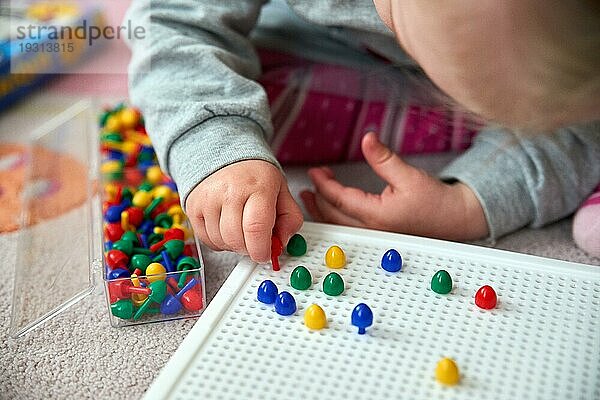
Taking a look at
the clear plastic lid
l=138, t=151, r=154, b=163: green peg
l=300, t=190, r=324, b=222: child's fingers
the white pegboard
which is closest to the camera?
the white pegboard

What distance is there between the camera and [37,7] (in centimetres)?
138

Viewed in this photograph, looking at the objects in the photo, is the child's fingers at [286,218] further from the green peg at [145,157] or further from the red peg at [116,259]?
the green peg at [145,157]

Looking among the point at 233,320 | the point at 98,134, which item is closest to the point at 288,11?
the point at 98,134

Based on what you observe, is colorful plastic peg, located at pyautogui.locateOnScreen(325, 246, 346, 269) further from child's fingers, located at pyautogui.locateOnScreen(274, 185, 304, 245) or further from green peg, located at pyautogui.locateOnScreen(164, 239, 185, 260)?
green peg, located at pyautogui.locateOnScreen(164, 239, 185, 260)

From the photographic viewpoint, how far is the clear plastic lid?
2.59 ft

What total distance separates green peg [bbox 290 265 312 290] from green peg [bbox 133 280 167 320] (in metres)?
0.13

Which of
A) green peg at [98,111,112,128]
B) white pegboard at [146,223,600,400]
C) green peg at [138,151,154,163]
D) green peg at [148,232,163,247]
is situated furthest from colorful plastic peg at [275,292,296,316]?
green peg at [98,111,112,128]

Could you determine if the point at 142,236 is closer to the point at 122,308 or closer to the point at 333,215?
the point at 122,308

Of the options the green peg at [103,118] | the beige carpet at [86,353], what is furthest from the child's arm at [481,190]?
the green peg at [103,118]

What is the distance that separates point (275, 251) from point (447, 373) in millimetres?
219

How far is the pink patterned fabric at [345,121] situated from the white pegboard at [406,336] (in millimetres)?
297

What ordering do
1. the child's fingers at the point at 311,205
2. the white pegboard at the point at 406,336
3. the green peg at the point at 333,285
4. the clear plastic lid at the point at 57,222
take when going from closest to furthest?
1. the white pegboard at the point at 406,336
2. the green peg at the point at 333,285
3. the clear plastic lid at the point at 57,222
4. the child's fingers at the point at 311,205

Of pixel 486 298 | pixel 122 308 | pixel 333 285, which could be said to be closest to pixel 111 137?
pixel 122 308

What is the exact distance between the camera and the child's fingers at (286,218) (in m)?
0.76
